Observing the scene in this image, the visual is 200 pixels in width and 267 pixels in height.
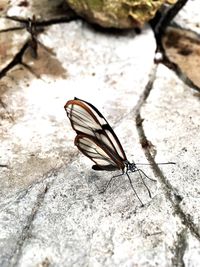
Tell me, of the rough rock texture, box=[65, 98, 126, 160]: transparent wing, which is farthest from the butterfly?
the rough rock texture

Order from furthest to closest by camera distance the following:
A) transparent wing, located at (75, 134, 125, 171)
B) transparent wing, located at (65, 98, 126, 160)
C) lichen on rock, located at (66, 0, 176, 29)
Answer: lichen on rock, located at (66, 0, 176, 29) → transparent wing, located at (75, 134, 125, 171) → transparent wing, located at (65, 98, 126, 160)

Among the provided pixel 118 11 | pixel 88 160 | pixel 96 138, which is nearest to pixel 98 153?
pixel 96 138

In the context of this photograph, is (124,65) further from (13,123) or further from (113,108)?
(13,123)

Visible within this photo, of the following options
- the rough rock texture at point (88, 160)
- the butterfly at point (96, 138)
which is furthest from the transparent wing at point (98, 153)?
the rough rock texture at point (88, 160)

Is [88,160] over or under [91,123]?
under

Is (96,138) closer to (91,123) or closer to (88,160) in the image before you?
(91,123)

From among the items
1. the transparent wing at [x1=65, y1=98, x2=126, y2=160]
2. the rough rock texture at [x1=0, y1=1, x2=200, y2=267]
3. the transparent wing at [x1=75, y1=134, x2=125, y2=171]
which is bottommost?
the rough rock texture at [x1=0, y1=1, x2=200, y2=267]

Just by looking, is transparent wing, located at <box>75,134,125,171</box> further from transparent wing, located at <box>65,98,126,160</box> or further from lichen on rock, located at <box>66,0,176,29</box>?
lichen on rock, located at <box>66,0,176,29</box>
